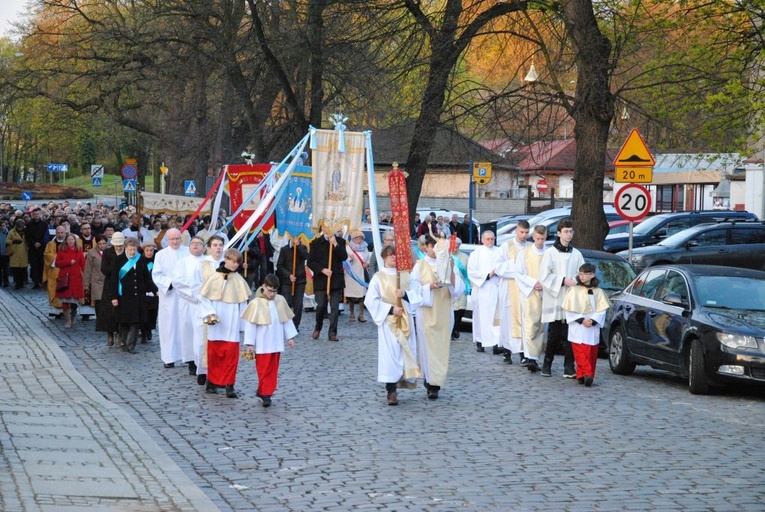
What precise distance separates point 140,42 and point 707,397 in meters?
22.9

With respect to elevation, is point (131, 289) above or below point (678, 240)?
below

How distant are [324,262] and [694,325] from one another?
306 inches

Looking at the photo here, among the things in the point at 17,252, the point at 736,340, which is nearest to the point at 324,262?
the point at 736,340

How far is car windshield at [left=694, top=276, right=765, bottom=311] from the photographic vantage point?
556 inches

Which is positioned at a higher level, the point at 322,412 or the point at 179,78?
the point at 179,78

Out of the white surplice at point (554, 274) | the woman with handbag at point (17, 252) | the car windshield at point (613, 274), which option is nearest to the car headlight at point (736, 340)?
the white surplice at point (554, 274)

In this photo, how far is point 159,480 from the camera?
8344mm

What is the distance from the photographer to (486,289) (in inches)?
697

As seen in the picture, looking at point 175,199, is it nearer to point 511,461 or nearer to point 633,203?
point 633,203

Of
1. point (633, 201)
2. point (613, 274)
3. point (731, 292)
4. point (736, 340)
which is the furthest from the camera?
point (633, 201)

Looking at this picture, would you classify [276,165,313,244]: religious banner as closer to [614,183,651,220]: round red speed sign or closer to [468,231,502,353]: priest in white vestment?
[468,231,502,353]: priest in white vestment

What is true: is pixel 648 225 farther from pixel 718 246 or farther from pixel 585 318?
pixel 585 318

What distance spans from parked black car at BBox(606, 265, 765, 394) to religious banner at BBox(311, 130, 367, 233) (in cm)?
606

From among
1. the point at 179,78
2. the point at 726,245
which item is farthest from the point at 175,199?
the point at 726,245
